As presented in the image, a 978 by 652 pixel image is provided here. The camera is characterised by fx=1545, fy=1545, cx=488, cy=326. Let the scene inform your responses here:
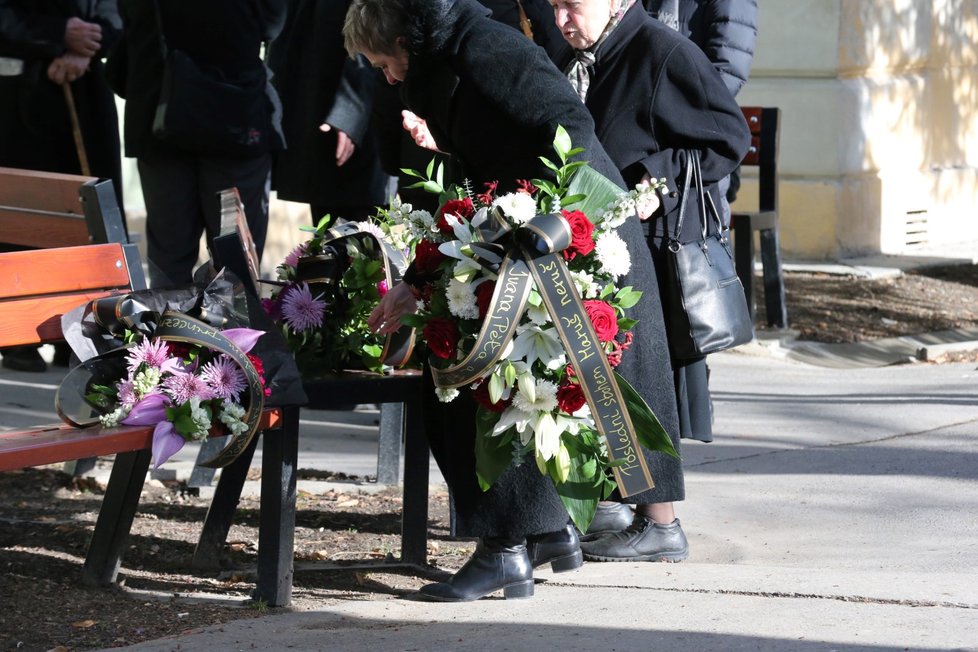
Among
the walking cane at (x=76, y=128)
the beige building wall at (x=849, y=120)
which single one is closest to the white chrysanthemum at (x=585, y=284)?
the walking cane at (x=76, y=128)

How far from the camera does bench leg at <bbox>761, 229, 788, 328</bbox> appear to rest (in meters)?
9.08

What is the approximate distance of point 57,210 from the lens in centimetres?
454

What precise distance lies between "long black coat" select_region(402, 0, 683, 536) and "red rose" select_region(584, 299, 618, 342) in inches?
13.3

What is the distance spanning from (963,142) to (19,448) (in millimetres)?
11361

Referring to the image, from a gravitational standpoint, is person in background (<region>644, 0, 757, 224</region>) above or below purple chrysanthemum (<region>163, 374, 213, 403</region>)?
above

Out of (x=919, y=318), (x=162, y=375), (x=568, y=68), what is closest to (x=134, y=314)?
(x=162, y=375)

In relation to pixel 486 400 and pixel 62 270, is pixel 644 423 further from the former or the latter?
pixel 62 270

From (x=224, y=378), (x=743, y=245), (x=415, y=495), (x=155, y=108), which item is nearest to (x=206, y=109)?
(x=155, y=108)

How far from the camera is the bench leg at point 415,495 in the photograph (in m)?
4.52

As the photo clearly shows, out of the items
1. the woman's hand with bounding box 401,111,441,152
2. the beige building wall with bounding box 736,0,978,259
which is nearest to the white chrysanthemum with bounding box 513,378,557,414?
the woman's hand with bounding box 401,111,441,152

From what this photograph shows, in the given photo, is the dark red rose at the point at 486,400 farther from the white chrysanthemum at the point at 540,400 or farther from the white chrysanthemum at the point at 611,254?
the white chrysanthemum at the point at 611,254

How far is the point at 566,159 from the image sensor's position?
3889 millimetres

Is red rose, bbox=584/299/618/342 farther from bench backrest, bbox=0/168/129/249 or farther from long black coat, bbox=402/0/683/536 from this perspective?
bench backrest, bbox=0/168/129/249

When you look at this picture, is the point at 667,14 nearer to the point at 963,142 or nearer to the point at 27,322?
the point at 27,322
